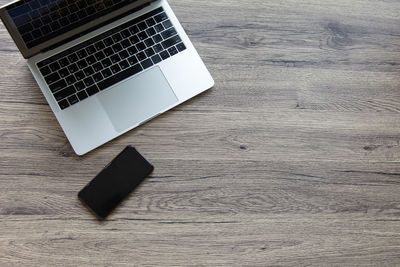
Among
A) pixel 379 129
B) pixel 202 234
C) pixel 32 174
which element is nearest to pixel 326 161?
pixel 379 129

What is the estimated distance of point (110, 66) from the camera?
3.25 ft

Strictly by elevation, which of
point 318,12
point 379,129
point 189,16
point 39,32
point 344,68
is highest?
point 39,32

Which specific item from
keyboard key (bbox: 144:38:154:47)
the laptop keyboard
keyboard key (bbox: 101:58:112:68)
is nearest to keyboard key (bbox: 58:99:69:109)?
the laptop keyboard

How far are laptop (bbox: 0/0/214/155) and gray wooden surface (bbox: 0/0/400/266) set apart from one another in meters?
0.03

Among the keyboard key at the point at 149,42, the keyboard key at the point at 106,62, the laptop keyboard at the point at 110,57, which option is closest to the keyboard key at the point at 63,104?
the laptop keyboard at the point at 110,57

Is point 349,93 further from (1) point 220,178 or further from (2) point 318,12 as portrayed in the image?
(1) point 220,178

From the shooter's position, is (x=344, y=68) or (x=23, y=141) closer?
(x=23, y=141)

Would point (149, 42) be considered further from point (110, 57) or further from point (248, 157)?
point (248, 157)

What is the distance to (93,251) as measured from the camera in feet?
3.13

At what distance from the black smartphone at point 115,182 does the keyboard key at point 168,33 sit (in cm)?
25

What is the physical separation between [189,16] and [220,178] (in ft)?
1.22

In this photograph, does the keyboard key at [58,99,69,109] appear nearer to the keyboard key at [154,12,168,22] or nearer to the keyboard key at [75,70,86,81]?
the keyboard key at [75,70,86,81]

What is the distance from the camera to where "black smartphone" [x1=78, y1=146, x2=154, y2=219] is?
37.9 inches

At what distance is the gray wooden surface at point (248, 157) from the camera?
0.96 meters
